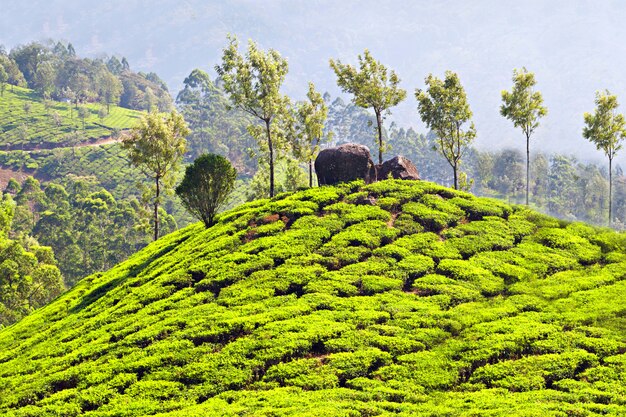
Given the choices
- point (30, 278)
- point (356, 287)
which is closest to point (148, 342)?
point (356, 287)

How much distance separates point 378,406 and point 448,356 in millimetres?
4714

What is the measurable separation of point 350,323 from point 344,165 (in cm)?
2035

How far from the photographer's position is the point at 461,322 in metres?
25.9

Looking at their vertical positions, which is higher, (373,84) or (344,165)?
(373,84)

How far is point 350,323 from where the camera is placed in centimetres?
2586

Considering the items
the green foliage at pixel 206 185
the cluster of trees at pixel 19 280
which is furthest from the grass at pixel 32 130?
the green foliage at pixel 206 185

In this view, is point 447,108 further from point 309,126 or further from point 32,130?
point 32,130

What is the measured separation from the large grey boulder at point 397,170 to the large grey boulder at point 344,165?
264cm

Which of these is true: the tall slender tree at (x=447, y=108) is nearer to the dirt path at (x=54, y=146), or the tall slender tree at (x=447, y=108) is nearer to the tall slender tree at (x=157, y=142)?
the tall slender tree at (x=157, y=142)

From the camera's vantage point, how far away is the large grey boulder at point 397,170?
153 feet

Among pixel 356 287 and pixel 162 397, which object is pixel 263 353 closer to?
pixel 162 397

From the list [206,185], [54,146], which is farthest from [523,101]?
[54,146]

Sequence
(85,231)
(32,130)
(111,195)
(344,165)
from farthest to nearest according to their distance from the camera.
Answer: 1. (32,130)
2. (111,195)
3. (85,231)
4. (344,165)

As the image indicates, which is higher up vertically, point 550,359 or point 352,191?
point 352,191
